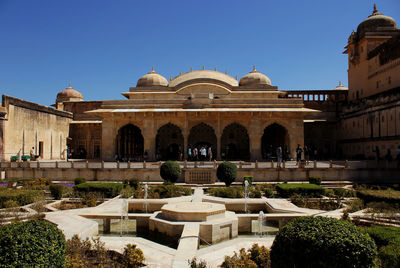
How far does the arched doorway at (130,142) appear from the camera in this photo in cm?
2442

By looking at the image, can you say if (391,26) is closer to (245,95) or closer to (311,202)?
(245,95)

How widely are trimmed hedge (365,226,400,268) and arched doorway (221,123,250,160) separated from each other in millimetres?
18724

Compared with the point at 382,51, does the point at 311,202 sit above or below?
below

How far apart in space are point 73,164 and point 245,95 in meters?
14.5

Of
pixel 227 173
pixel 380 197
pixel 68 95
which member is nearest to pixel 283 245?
pixel 380 197

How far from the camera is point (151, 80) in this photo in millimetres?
27109

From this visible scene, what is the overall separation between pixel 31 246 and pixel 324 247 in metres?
3.33

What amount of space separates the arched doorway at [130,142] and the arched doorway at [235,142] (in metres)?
6.42

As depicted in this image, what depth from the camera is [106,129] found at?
2155 centimetres

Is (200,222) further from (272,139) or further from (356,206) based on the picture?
(272,139)

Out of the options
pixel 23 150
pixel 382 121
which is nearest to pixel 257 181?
pixel 382 121

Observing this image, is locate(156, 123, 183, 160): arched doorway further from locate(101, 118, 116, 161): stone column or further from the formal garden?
→ the formal garden

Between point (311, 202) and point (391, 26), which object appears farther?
point (391, 26)

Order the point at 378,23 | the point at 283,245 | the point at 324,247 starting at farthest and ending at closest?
the point at 378,23 < the point at 283,245 < the point at 324,247
